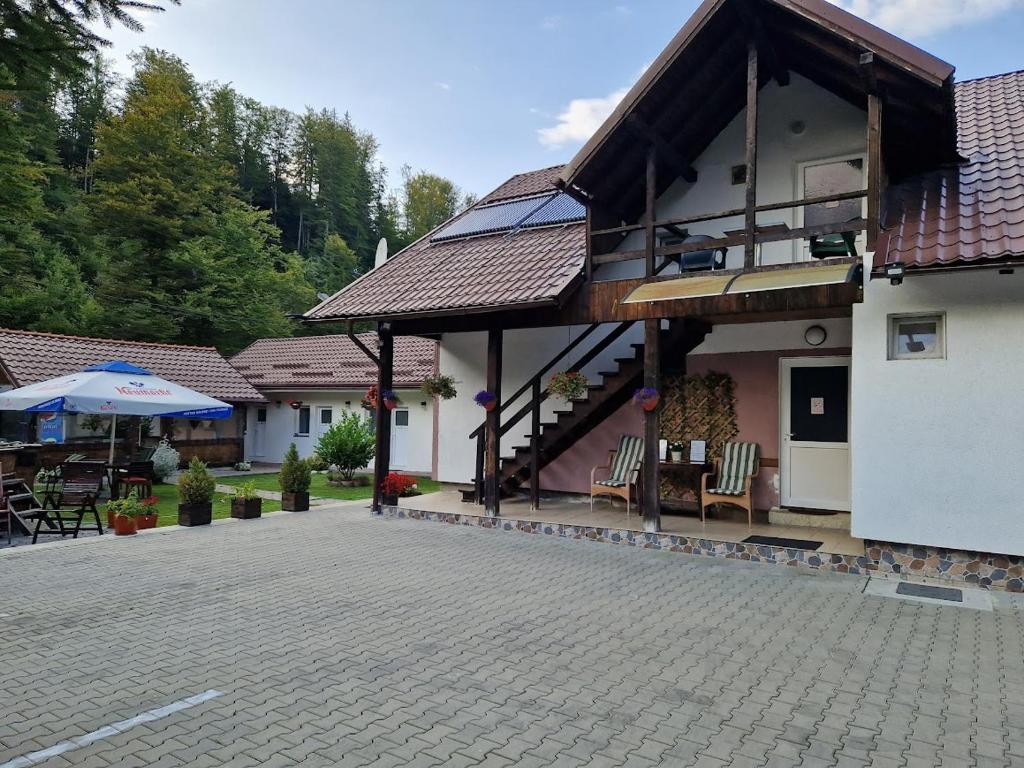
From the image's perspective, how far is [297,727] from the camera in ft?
11.5

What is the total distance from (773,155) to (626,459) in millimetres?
4836

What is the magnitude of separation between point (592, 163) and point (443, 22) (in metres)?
8.13

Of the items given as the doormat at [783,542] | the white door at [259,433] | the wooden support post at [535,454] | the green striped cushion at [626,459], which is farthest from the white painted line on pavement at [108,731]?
the white door at [259,433]

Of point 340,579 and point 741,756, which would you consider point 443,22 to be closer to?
point 340,579

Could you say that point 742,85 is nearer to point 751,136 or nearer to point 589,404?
point 751,136

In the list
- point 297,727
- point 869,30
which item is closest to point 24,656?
point 297,727

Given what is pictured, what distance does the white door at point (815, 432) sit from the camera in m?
8.97

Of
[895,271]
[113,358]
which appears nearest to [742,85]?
[895,271]

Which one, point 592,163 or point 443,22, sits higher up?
point 443,22

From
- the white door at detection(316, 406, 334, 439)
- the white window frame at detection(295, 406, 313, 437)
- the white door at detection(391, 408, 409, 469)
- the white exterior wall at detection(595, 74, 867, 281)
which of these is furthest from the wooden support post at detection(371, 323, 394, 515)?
the white window frame at detection(295, 406, 313, 437)

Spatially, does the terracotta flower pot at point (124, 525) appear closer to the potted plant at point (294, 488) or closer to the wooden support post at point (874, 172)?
the potted plant at point (294, 488)

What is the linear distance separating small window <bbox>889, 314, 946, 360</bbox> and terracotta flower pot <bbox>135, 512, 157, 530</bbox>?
32.1 ft

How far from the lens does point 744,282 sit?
7.43 m

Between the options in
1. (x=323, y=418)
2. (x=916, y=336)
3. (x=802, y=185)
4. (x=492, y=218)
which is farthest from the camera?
(x=323, y=418)
